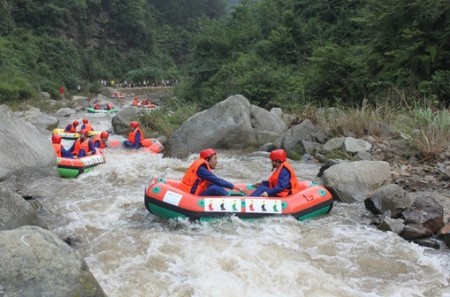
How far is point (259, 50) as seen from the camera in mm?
23406

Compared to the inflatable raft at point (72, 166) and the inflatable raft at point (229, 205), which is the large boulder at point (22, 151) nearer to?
the inflatable raft at point (72, 166)

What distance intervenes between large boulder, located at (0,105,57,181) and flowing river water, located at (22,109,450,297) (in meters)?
1.27

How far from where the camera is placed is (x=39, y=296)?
3787 mm

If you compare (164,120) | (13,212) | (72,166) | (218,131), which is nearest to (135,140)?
(218,131)

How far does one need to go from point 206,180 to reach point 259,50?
1698cm

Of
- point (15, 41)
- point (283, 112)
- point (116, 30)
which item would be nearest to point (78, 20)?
point (116, 30)

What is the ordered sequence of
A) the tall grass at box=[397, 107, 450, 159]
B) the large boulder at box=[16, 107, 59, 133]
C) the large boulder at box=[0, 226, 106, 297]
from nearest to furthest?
the large boulder at box=[0, 226, 106, 297], the tall grass at box=[397, 107, 450, 159], the large boulder at box=[16, 107, 59, 133]

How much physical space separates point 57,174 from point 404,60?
9338 millimetres

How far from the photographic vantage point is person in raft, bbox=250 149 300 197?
7.36 meters

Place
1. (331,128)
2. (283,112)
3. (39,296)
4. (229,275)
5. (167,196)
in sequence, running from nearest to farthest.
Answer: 1. (39,296)
2. (229,275)
3. (167,196)
4. (331,128)
5. (283,112)

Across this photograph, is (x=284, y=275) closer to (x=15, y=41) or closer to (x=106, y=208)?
(x=106, y=208)

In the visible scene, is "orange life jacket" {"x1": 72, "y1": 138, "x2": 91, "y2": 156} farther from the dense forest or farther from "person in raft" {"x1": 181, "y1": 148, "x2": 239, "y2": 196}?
the dense forest

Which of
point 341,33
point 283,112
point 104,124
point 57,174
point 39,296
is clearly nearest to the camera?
point 39,296

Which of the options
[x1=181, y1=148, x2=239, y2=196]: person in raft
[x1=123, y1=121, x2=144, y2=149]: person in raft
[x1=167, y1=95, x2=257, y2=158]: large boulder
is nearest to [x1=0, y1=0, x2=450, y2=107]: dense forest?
[x1=167, y1=95, x2=257, y2=158]: large boulder
